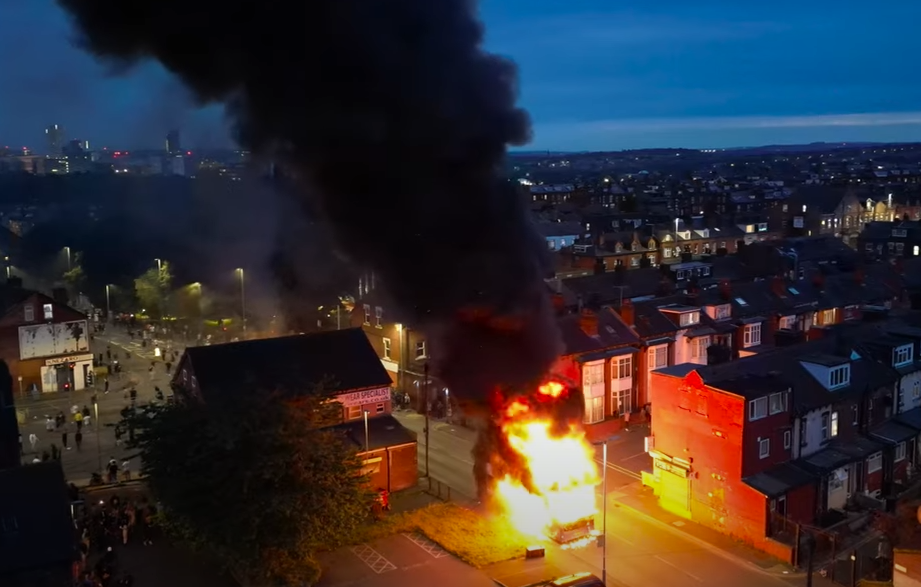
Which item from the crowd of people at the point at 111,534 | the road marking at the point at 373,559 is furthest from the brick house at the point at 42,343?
the road marking at the point at 373,559

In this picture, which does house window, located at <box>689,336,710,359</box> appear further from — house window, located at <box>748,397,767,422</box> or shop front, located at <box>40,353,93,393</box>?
shop front, located at <box>40,353,93,393</box>

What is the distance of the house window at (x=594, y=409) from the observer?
3419 cm

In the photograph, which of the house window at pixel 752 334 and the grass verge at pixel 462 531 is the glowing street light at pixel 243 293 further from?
the house window at pixel 752 334

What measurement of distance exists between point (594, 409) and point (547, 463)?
414 inches

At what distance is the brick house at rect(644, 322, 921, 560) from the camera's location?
80.1 feet

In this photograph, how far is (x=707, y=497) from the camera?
2550 centimetres

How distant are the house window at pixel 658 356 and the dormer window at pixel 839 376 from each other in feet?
32.5

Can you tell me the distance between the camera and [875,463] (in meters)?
27.6

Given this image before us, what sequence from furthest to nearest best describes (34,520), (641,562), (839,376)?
(839,376) → (641,562) → (34,520)

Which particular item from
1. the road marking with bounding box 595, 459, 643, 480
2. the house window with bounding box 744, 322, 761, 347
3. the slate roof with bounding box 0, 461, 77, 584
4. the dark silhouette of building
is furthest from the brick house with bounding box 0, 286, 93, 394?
the house window with bounding box 744, 322, 761, 347

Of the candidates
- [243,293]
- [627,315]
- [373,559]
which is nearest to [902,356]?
[627,315]

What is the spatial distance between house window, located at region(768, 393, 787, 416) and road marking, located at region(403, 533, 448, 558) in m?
10.7

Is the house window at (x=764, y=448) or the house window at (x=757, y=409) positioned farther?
the house window at (x=764, y=448)

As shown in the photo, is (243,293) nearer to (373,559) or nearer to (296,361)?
(296,361)
